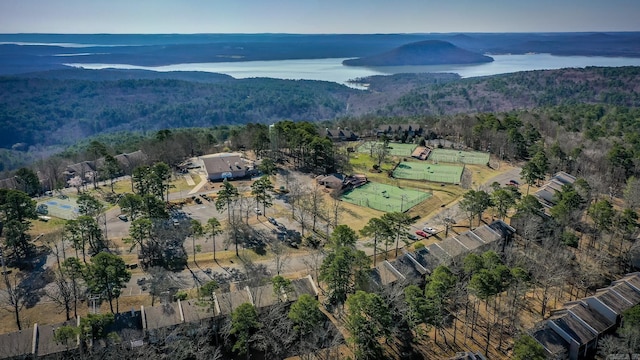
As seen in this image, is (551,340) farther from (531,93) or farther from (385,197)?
(531,93)

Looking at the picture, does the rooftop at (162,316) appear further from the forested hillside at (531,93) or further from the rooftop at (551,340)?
the forested hillside at (531,93)

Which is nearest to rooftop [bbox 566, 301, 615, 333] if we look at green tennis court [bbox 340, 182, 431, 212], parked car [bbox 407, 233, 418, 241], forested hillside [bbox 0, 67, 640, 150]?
parked car [bbox 407, 233, 418, 241]

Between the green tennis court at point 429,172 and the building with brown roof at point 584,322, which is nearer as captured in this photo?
the building with brown roof at point 584,322

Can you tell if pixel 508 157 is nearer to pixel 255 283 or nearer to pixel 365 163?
pixel 365 163

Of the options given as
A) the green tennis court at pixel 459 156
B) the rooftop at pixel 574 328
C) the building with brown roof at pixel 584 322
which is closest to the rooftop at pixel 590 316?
the building with brown roof at pixel 584 322

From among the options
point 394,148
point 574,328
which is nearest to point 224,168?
point 394,148

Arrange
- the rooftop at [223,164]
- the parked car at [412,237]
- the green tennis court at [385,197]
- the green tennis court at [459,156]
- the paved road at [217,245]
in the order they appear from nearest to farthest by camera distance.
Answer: the paved road at [217,245]
the parked car at [412,237]
the green tennis court at [385,197]
the rooftop at [223,164]
the green tennis court at [459,156]
